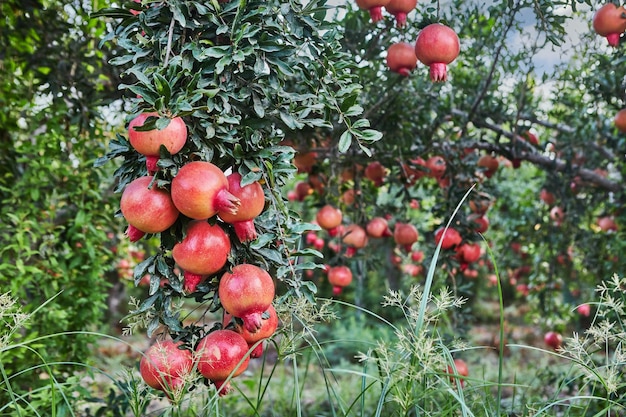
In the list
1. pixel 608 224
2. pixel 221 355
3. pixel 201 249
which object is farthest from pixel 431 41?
pixel 608 224

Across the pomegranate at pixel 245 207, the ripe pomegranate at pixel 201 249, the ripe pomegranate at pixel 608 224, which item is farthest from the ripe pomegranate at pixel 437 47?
the ripe pomegranate at pixel 608 224

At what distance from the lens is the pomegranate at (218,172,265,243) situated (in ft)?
3.37

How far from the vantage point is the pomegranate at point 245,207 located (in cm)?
103

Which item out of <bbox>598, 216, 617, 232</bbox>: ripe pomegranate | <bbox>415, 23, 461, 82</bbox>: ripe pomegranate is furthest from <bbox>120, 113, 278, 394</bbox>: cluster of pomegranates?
<bbox>598, 216, 617, 232</bbox>: ripe pomegranate

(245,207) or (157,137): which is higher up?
(157,137)

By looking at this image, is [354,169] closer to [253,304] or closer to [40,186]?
[40,186]

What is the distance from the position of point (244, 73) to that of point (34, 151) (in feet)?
4.22

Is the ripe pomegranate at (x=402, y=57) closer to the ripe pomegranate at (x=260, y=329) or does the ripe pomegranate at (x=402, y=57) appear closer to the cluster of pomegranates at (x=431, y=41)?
the cluster of pomegranates at (x=431, y=41)

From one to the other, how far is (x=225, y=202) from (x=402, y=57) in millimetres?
1010

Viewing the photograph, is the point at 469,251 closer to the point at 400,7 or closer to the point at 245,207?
the point at 400,7

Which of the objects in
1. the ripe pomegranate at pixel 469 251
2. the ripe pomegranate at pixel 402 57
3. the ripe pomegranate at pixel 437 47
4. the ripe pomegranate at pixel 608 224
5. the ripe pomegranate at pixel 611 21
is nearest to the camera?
the ripe pomegranate at pixel 437 47

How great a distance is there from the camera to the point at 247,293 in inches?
38.9

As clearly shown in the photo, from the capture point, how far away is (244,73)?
1152 mm

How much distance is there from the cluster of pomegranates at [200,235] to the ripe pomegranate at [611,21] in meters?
1.24
